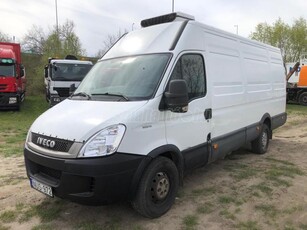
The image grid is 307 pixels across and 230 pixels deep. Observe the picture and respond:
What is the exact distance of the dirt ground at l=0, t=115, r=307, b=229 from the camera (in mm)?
4094

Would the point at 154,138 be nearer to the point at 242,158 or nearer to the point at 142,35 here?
the point at 142,35

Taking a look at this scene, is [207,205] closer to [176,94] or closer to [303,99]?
[176,94]

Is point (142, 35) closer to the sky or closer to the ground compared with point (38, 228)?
closer to the sky

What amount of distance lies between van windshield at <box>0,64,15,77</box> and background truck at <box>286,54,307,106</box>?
18.3 meters

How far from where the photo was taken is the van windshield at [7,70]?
1560 cm

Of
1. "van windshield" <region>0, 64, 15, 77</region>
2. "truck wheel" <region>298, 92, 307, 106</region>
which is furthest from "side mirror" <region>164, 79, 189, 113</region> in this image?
"truck wheel" <region>298, 92, 307, 106</region>

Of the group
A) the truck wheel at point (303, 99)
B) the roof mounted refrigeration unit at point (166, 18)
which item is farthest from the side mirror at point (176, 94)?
the truck wheel at point (303, 99)

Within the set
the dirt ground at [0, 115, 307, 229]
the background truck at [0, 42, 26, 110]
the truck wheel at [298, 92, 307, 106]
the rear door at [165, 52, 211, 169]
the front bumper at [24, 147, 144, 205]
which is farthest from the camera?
the truck wheel at [298, 92, 307, 106]

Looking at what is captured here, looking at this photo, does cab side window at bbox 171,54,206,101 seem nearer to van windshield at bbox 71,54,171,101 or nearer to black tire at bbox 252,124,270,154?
van windshield at bbox 71,54,171,101

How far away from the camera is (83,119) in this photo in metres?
3.90

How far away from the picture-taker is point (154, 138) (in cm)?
413

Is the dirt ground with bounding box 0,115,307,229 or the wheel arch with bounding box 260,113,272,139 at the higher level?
the wheel arch with bounding box 260,113,272,139

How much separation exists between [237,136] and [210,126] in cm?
128

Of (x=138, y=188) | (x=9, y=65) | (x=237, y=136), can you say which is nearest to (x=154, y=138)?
(x=138, y=188)
